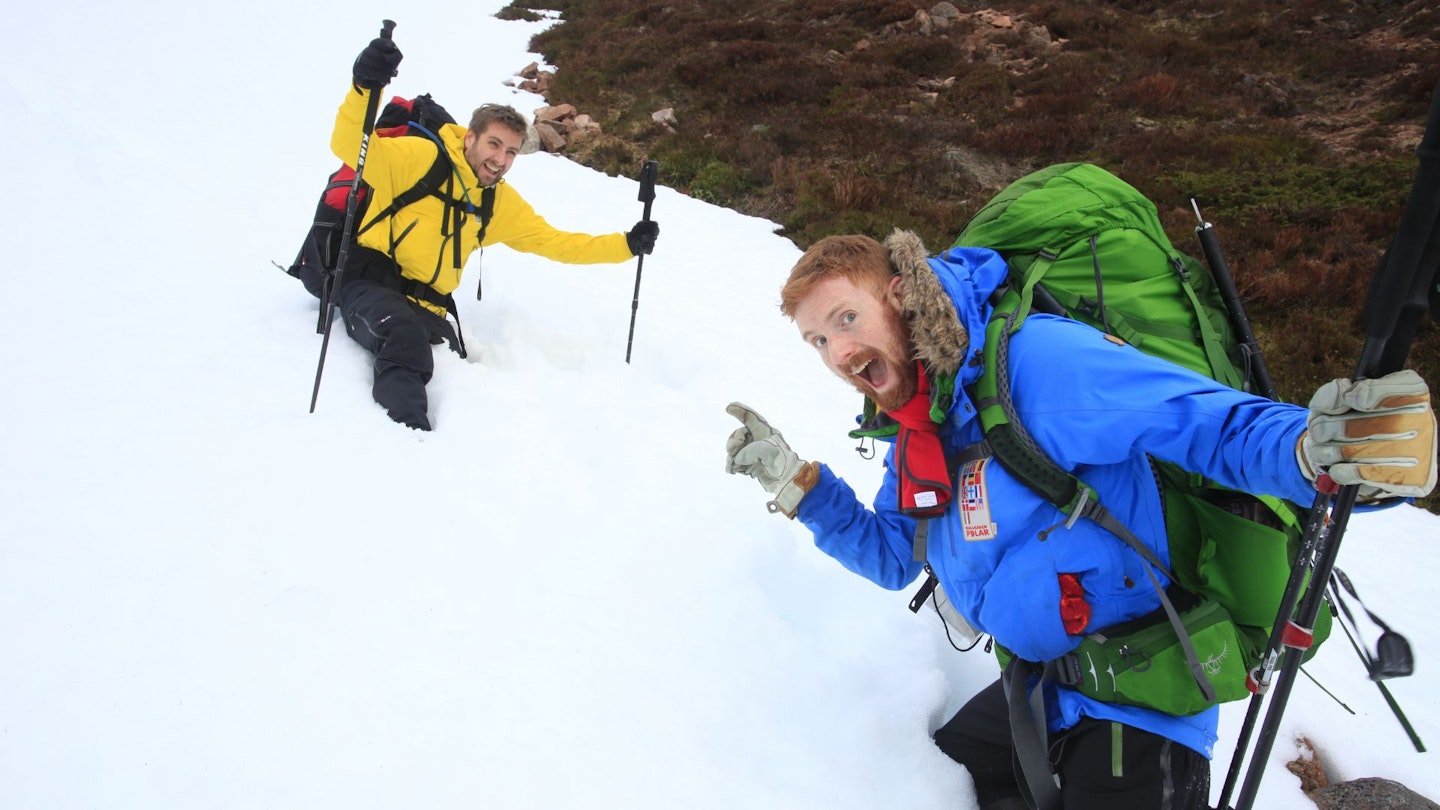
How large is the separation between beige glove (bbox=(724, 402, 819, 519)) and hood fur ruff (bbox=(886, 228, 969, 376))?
724mm

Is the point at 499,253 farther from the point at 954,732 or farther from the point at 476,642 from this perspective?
the point at 954,732

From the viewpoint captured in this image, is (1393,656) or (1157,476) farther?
(1157,476)

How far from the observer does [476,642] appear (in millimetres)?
2689

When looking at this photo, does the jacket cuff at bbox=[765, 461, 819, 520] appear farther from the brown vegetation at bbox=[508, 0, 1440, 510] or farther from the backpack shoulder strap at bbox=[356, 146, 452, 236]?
the brown vegetation at bbox=[508, 0, 1440, 510]

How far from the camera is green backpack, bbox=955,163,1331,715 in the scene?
6.39ft

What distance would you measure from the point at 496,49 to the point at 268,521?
17.5 m

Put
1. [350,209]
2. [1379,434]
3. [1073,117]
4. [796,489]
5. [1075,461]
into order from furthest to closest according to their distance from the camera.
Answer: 1. [1073,117]
2. [350,209]
3. [796,489]
4. [1075,461]
5. [1379,434]

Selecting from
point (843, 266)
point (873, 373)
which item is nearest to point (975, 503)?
point (873, 373)

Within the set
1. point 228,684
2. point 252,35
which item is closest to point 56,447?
point 228,684

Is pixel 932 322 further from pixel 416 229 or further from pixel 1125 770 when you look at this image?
pixel 416 229

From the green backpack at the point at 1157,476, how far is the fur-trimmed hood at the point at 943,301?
2.3 inches

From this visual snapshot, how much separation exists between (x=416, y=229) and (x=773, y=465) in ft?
9.90

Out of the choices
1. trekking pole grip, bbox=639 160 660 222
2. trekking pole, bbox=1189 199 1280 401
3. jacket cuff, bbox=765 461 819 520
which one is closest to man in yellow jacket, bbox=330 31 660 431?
trekking pole grip, bbox=639 160 660 222

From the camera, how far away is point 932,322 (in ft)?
6.82
